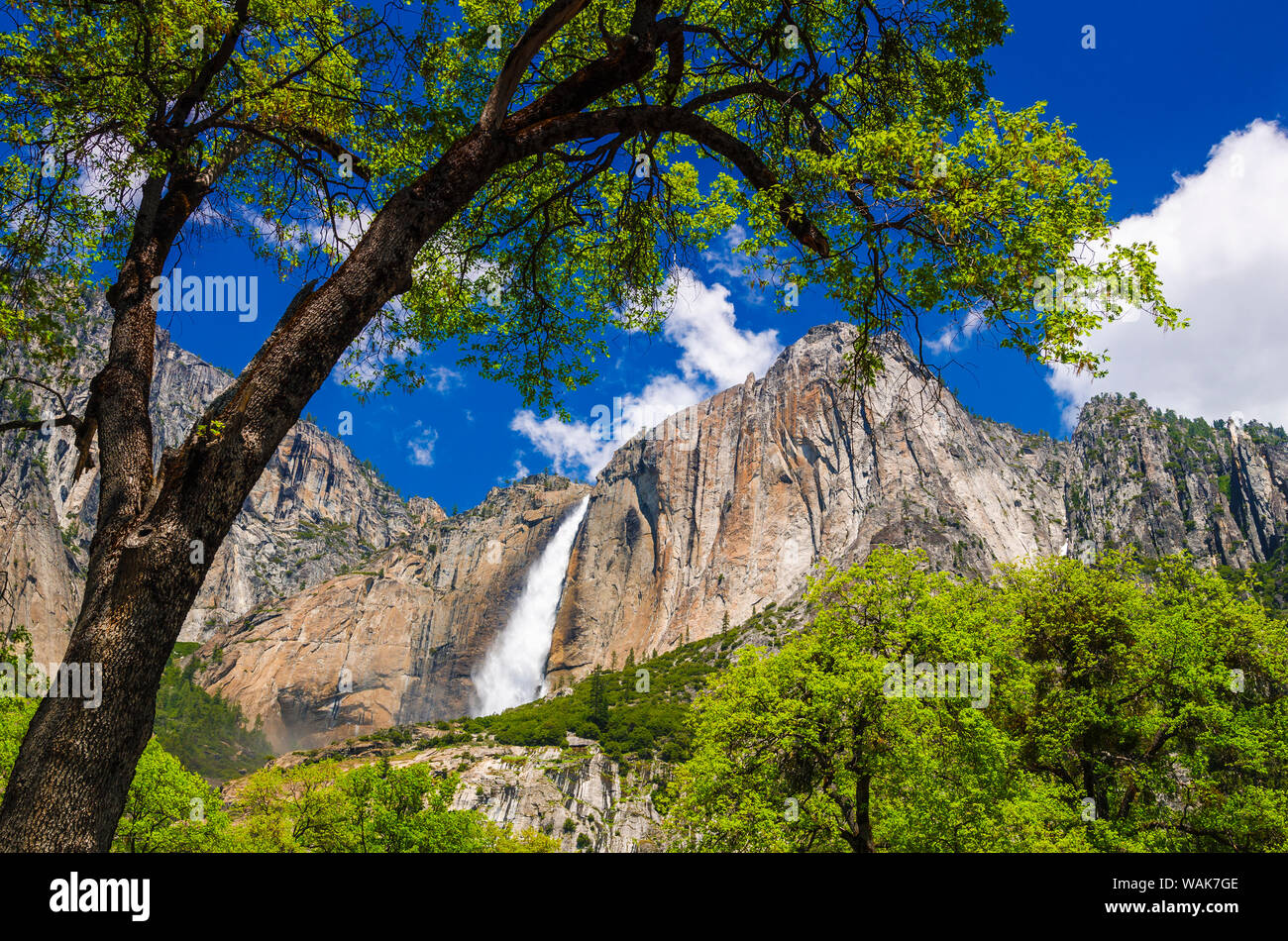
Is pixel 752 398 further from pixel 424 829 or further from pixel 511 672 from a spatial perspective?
pixel 424 829

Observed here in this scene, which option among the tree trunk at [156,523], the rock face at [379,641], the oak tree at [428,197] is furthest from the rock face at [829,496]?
the tree trunk at [156,523]

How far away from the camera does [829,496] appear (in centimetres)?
13775

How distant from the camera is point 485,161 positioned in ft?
16.7

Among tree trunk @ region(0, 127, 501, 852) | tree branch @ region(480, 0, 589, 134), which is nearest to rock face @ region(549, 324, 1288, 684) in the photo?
tree branch @ region(480, 0, 589, 134)

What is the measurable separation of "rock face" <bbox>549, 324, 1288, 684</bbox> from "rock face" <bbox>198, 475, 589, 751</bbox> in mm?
27323

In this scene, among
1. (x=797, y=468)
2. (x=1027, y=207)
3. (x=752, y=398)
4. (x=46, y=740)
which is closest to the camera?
(x=46, y=740)

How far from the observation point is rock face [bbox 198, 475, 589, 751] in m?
164

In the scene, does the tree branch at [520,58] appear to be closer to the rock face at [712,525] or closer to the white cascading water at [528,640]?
the rock face at [712,525]

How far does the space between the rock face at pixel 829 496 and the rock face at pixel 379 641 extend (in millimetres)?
27323

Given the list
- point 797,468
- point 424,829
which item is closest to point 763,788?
point 424,829

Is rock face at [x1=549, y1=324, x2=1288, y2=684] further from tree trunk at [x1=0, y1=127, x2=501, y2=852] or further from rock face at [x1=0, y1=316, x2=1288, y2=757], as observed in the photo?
tree trunk at [x1=0, y1=127, x2=501, y2=852]

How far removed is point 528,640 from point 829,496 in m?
82.2

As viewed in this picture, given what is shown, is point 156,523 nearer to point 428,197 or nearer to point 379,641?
A: point 428,197
